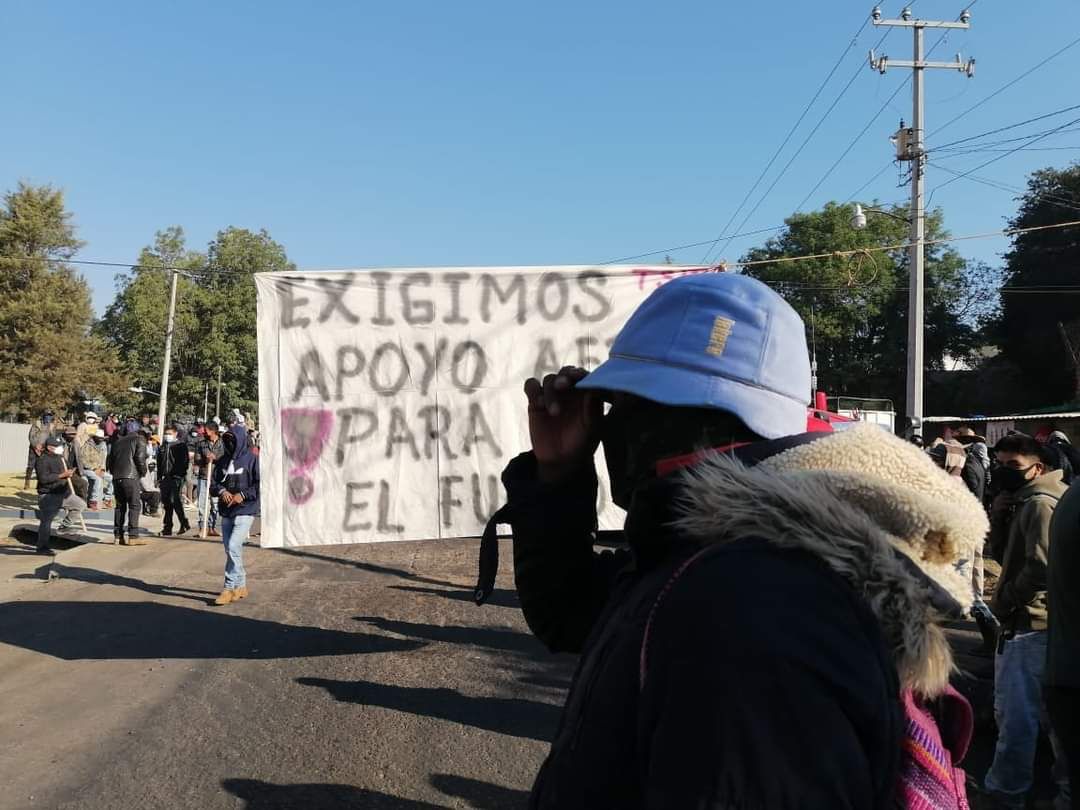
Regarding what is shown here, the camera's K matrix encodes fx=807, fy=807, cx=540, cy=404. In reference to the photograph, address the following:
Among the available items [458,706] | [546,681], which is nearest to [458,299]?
[458,706]

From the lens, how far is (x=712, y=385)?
1193 mm

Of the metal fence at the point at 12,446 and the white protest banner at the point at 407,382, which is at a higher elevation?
the white protest banner at the point at 407,382

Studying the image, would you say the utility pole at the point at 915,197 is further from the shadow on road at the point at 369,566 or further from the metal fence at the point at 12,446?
the metal fence at the point at 12,446

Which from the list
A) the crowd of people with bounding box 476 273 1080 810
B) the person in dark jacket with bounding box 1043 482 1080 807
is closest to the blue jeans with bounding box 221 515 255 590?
the person in dark jacket with bounding box 1043 482 1080 807

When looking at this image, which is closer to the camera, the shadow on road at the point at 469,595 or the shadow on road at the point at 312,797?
the shadow on road at the point at 312,797

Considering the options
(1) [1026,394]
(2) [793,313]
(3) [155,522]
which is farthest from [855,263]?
(2) [793,313]

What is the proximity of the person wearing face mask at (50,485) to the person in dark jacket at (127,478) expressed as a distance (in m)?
0.61

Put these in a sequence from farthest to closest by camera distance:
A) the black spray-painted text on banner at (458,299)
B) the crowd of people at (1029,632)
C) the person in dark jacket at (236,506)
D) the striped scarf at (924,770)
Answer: the person in dark jacket at (236,506) < the black spray-painted text on banner at (458,299) < the crowd of people at (1029,632) < the striped scarf at (924,770)

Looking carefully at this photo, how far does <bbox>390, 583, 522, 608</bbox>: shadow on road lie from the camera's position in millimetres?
8320

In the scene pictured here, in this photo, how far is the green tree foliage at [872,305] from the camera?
4659 centimetres

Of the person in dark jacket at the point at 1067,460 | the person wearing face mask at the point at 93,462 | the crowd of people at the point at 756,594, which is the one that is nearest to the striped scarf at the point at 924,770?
the crowd of people at the point at 756,594

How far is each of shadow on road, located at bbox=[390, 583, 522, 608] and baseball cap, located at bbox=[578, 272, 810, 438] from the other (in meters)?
7.23

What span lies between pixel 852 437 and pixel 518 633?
641 cm

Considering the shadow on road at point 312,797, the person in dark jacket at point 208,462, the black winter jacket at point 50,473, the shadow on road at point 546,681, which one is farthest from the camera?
the person in dark jacket at point 208,462
